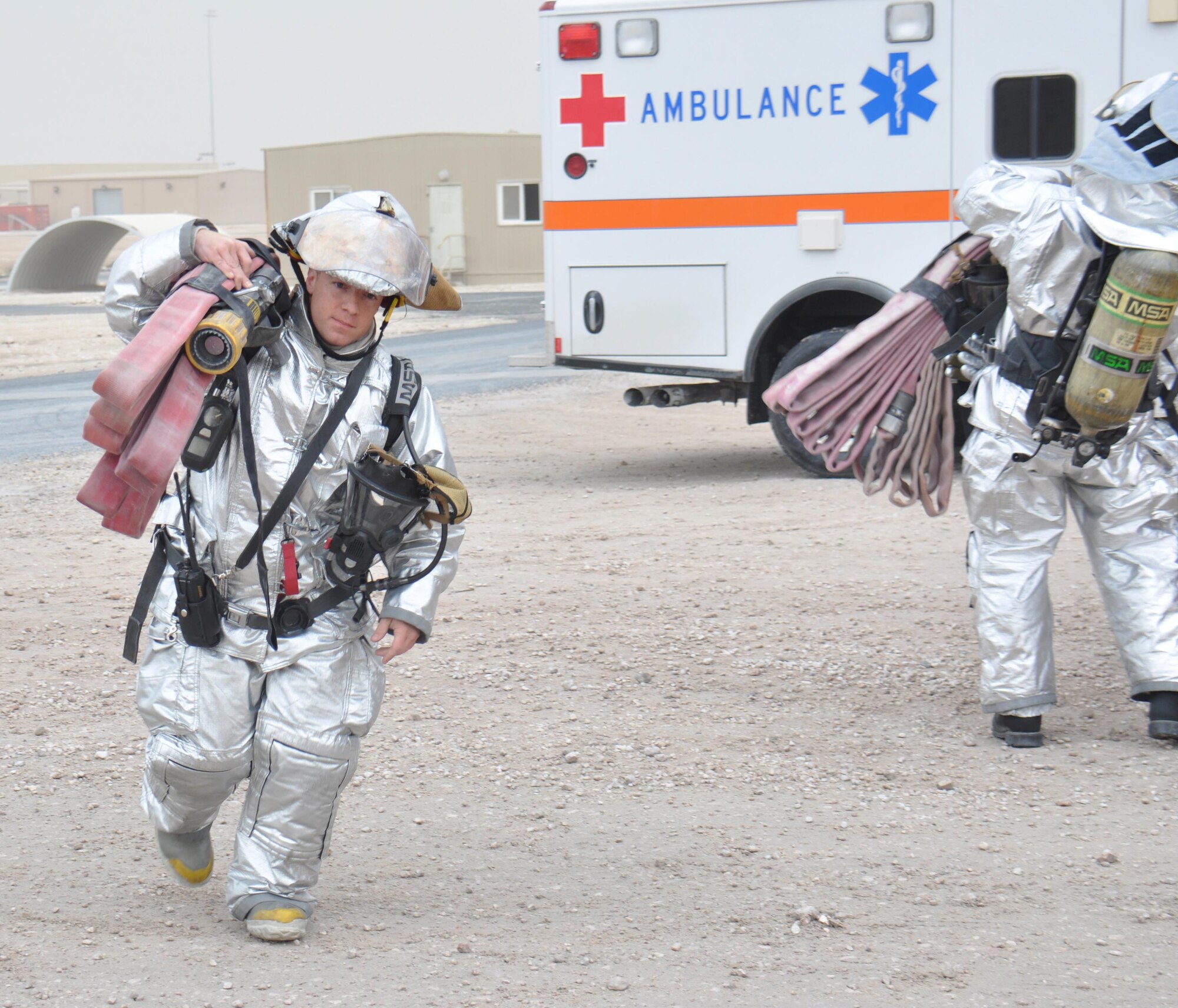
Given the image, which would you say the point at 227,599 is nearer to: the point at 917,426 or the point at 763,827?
the point at 763,827

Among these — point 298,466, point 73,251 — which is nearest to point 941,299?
point 298,466

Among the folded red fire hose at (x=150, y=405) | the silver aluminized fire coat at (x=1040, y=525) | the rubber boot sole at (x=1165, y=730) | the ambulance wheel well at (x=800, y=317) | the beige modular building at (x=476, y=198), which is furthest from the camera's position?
the beige modular building at (x=476, y=198)

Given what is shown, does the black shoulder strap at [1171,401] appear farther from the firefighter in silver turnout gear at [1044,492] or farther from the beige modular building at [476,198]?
the beige modular building at [476,198]

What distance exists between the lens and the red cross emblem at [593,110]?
9125 mm

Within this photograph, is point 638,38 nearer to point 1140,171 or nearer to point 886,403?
point 886,403

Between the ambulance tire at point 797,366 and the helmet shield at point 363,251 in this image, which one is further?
the ambulance tire at point 797,366

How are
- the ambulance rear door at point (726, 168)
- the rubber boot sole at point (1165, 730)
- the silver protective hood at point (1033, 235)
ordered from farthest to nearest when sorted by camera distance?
the ambulance rear door at point (726, 168) → the rubber boot sole at point (1165, 730) → the silver protective hood at point (1033, 235)

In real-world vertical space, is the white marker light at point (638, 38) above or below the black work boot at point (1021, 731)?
above

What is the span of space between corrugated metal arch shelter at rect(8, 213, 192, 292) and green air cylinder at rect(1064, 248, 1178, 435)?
98.4ft

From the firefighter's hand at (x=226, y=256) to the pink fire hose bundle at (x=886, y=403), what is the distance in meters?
2.45

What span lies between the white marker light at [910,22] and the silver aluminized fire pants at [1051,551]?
4646 mm

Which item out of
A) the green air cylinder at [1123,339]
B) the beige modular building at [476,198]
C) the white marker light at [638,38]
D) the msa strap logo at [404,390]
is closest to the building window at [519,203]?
the beige modular building at [476,198]

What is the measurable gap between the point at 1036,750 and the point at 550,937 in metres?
1.98

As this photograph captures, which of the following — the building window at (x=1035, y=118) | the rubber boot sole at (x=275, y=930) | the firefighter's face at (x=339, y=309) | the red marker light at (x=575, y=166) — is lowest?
the rubber boot sole at (x=275, y=930)
